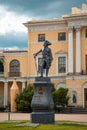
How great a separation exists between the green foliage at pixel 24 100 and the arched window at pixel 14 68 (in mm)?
10189

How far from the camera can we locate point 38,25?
61.8 meters

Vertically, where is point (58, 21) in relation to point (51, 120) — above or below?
above

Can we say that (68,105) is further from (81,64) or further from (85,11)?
(85,11)

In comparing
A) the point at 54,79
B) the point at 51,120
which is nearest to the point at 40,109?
the point at 51,120

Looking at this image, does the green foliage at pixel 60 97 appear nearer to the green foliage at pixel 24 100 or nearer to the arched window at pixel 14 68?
the green foliage at pixel 24 100

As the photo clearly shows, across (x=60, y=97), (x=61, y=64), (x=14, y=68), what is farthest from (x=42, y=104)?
(x=14, y=68)

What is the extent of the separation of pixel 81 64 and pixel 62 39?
5.11 m

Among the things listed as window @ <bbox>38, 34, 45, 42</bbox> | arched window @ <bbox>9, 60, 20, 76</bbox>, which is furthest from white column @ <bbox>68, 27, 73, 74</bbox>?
arched window @ <bbox>9, 60, 20, 76</bbox>

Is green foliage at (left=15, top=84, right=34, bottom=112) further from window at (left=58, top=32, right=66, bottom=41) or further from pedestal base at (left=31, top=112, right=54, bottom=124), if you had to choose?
pedestal base at (left=31, top=112, right=54, bottom=124)

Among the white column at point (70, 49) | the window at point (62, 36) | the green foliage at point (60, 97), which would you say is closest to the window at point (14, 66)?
the window at point (62, 36)

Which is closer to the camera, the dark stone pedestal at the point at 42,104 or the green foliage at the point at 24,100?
the dark stone pedestal at the point at 42,104

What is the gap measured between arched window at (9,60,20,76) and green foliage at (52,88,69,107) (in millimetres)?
11685

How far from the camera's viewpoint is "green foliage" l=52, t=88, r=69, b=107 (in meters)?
52.1

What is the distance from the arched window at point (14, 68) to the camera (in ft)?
206
